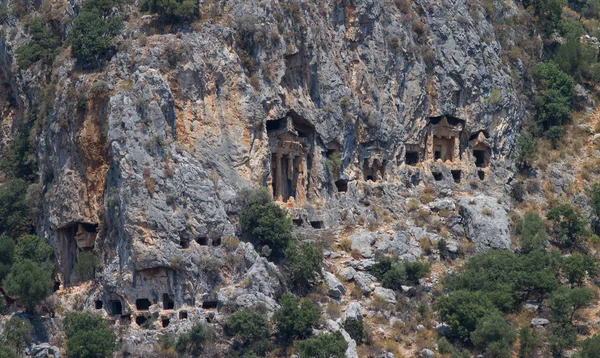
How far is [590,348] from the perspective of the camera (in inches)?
3216

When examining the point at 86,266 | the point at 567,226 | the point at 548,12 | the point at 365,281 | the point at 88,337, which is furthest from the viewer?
the point at 548,12

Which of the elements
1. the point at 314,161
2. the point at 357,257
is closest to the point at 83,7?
the point at 314,161

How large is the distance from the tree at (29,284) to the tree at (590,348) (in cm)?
3080

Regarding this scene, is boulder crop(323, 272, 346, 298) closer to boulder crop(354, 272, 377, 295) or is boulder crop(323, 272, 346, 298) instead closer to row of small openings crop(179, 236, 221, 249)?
boulder crop(354, 272, 377, 295)

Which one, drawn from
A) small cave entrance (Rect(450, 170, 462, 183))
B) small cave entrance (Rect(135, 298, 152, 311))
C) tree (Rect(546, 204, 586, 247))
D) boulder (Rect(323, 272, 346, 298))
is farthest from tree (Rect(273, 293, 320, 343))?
tree (Rect(546, 204, 586, 247))

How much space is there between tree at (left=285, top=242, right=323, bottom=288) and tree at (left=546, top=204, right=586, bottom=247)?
1836 cm

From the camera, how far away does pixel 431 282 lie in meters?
88.9

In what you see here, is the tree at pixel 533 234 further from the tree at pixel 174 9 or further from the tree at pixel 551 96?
the tree at pixel 174 9

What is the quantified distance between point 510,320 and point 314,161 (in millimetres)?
16231

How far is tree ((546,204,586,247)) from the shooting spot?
9444 centimetres

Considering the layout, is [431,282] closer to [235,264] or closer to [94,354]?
[235,264]

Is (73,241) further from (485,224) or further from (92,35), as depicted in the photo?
(485,224)

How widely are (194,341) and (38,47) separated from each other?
25646 millimetres

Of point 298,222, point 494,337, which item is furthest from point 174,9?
point 494,337
